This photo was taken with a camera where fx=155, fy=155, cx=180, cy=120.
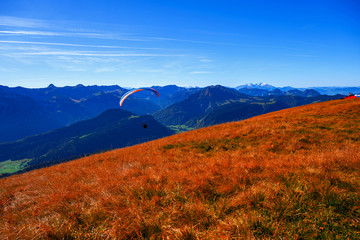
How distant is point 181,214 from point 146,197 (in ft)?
4.17

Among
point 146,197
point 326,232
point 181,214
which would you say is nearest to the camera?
point 326,232

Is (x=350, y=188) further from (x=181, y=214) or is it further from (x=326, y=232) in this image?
(x=181, y=214)

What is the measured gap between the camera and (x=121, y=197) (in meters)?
4.17

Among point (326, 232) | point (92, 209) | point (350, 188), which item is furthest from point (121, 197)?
point (350, 188)

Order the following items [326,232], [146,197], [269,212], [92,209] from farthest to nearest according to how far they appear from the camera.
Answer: [146,197], [92,209], [269,212], [326,232]

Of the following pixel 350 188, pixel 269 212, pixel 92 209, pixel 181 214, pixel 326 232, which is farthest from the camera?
pixel 92 209

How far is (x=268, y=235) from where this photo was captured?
2.53 meters

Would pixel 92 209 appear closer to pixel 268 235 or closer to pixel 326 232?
pixel 268 235

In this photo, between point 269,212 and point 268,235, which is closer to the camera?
point 268,235

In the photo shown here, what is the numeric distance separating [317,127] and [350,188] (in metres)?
10.2

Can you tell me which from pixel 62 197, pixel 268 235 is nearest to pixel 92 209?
pixel 62 197

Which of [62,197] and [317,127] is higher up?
[317,127]

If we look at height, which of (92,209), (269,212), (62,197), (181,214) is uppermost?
(269,212)

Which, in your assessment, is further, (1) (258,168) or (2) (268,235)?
(1) (258,168)
